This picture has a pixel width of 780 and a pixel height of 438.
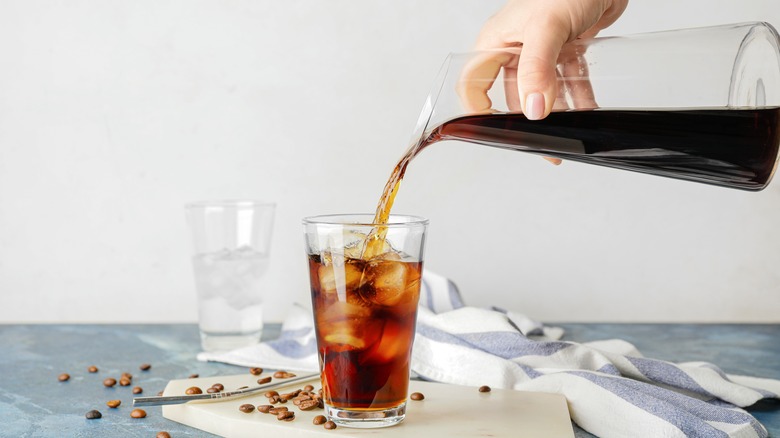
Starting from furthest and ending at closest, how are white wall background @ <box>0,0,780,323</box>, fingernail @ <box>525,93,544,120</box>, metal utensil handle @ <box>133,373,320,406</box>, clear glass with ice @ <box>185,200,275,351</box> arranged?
1. white wall background @ <box>0,0,780,323</box>
2. clear glass with ice @ <box>185,200,275,351</box>
3. metal utensil handle @ <box>133,373,320,406</box>
4. fingernail @ <box>525,93,544,120</box>

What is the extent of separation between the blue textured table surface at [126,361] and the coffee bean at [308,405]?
0.51 ft

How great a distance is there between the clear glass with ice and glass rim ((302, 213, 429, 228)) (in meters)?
0.53

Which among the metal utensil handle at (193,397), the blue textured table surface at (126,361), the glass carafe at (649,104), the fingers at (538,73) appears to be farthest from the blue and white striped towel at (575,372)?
the fingers at (538,73)

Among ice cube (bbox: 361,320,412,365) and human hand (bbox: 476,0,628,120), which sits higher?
human hand (bbox: 476,0,628,120)

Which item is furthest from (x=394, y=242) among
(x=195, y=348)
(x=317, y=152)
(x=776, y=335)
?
(x=776, y=335)

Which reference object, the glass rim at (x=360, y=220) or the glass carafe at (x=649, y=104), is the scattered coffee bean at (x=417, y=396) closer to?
the glass rim at (x=360, y=220)

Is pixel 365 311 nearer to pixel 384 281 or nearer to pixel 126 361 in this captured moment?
pixel 384 281

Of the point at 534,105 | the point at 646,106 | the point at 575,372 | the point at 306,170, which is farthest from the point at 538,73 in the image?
the point at 306,170

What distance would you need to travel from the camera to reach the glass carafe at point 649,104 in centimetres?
115

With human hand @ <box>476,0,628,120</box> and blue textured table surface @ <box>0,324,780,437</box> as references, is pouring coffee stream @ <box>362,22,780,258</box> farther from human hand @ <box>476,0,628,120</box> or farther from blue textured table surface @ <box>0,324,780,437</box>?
blue textured table surface @ <box>0,324,780,437</box>

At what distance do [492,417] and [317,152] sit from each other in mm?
999

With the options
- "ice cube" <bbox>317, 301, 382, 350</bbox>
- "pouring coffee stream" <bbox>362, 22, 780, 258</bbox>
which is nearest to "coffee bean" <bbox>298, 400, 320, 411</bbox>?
"ice cube" <bbox>317, 301, 382, 350</bbox>

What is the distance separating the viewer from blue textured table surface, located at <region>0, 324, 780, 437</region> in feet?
4.21

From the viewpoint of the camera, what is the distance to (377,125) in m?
2.06
